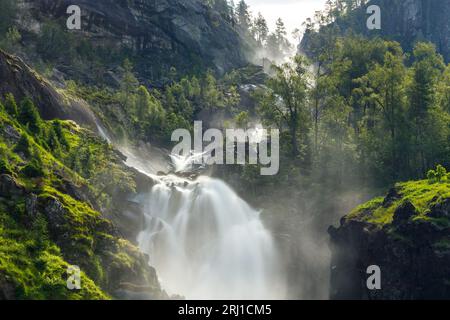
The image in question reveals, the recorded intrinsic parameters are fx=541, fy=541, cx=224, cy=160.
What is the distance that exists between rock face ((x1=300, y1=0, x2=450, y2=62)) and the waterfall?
4534 inches

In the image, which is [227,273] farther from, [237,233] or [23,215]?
[23,215]

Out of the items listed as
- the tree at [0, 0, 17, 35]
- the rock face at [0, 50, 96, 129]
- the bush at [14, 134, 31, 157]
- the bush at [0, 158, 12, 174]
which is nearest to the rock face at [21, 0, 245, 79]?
the tree at [0, 0, 17, 35]

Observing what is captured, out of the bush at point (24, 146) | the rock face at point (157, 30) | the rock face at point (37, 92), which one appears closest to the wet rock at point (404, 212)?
the bush at point (24, 146)

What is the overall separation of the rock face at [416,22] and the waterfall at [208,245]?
115174 mm

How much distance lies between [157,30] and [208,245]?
101 metres

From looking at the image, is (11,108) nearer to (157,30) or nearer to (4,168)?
(4,168)

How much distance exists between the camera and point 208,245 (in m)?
61.4

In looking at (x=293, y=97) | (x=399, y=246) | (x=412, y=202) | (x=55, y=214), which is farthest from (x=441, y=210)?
(x=293, y=97)

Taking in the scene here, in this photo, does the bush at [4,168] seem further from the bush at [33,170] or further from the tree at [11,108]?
the tree at [11,108]

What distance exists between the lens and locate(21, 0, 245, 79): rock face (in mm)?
140250

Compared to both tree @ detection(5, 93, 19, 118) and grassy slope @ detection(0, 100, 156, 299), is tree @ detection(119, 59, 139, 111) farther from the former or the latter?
grassy slope @ detection(0, 100, 156, 299)

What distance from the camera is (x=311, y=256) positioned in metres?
60.5

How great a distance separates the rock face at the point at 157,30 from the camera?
140 meters
